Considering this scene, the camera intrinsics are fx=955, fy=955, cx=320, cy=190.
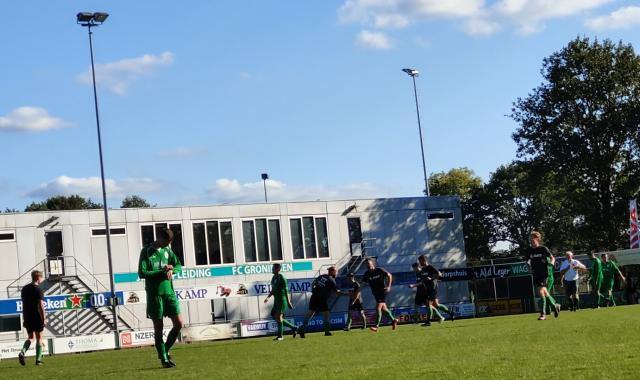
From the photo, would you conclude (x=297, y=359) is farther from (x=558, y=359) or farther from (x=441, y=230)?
(x=441, y=230)

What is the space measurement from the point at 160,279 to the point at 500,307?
3460cm

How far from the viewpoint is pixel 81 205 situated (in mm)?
90250

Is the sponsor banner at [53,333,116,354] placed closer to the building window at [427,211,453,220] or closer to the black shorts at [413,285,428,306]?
the black shorts at [413,285,428,306]

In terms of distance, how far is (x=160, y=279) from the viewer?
13.2m

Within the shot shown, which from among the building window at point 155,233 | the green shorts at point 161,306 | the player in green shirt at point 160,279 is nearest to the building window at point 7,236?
the building window at point 155,233

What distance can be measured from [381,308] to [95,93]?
19.3 m

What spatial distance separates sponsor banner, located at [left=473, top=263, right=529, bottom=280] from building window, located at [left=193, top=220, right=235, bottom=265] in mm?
11893

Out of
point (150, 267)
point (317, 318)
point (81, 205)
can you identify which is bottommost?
point (317, 318)

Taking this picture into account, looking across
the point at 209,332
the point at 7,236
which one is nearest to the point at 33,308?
the point at 209,332

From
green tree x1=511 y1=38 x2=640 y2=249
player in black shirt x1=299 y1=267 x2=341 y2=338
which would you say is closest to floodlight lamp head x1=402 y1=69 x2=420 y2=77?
green tree x1=511 y1=38 x2=640 y2=249

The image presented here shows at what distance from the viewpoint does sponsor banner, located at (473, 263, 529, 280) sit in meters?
45.1

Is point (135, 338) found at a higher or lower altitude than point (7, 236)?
lower

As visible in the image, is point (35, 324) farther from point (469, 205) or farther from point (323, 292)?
point (469, 205)

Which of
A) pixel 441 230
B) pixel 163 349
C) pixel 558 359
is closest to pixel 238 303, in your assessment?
pixel 441 230
